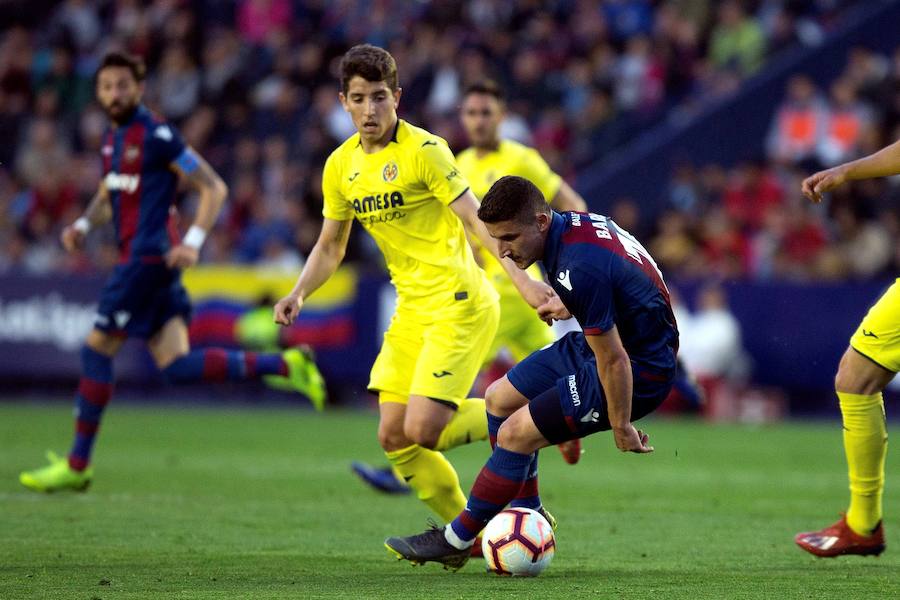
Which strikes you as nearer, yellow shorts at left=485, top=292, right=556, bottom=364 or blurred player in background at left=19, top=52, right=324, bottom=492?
blurred player in background at left=19, top=52, right=324, bottom=492

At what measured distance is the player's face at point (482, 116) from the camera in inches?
392

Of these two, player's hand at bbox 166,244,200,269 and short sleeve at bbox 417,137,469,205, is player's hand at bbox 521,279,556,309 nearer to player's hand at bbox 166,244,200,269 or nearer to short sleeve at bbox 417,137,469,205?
short sleeve at bbox 417,137,469,205

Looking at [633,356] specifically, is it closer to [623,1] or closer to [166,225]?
[166,225]

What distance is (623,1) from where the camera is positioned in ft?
66.0

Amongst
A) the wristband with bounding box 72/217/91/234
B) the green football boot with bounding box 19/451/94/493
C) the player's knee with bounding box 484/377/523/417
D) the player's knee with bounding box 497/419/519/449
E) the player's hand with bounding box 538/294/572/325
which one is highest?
the wristband with bounding box 72/217/91/234

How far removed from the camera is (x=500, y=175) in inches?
396

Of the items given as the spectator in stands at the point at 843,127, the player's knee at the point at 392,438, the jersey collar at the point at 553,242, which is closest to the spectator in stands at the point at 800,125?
the spectator in stands at the point at 843,127

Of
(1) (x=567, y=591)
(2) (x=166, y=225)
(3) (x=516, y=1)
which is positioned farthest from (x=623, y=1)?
(1) (x=567, y=591)

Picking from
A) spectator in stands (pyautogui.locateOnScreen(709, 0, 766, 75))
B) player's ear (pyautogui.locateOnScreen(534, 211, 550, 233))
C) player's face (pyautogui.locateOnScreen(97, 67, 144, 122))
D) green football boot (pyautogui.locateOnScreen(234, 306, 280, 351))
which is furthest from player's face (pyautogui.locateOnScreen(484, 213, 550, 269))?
spectator in stands (pyautogui.locateOnScreen(709, 0, 766, 75))

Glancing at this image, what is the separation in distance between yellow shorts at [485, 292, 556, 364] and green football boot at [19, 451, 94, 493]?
2.82m

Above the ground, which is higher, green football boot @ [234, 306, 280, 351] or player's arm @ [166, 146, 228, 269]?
player's arm @ [166, 146, 228, 269]

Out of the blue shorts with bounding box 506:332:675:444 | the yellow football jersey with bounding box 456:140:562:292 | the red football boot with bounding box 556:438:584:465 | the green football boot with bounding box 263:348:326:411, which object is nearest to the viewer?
the blue shorts with bounding box 506:332:675:444

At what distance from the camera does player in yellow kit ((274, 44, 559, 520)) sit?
276 inches

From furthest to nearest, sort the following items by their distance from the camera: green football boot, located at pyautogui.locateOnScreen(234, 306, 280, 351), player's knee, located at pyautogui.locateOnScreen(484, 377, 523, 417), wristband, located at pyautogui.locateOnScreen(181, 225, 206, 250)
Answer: green football boot, located at pyautogui.locateOnScreen(234, 306, 280, 351) < wristband, located at pyautogui.locateOnScreen(181, 225, 206, 250) < player's knee, located at pyautogui.locateOnScreen(484, 377, 523, 417)
